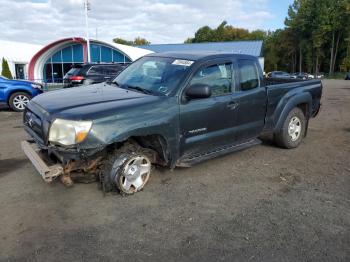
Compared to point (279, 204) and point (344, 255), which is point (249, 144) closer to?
point (279, 204)

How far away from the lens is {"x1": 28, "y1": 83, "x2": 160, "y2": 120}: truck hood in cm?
397

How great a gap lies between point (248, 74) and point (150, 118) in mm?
2088

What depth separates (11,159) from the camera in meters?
6.03

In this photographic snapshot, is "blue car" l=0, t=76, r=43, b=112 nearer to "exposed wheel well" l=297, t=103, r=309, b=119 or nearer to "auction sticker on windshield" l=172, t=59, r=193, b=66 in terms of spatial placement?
"auction sticker on windshield" l=172, t=59, r=193, b=66

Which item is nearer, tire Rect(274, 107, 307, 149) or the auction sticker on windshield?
the auction sticker on windshield

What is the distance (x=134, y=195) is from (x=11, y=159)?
8.99 ft

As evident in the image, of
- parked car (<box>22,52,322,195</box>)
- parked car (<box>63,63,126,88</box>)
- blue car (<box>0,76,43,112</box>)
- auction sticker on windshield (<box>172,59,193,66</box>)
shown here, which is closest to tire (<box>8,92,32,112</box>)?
Result: blue car (<box>0,76,43,112</box>)

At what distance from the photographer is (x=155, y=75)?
506cm

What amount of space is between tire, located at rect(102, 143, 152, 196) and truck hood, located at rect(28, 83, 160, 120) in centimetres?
57

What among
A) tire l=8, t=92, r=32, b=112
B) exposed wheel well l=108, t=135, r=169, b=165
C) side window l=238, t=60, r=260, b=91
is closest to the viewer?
Answer: exposed wheel well l=108, t=135, r=169, b=165

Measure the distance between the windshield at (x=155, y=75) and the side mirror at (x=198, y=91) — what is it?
0.22 metres

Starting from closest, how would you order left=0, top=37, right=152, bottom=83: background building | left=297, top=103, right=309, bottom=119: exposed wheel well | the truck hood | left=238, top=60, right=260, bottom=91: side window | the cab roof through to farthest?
the truck hood
the cab roof
left=238, top=60, right=260, bottom=91: side window
left=297, top=103, right=309, bottom=119: exposed wheel well
left=0, top=37, right=152, bottom=83: background building

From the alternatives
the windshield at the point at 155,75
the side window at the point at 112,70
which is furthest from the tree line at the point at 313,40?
the windshield at the point at 155,75

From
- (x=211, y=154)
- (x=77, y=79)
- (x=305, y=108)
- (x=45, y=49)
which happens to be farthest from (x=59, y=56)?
(x=211, y=154)
